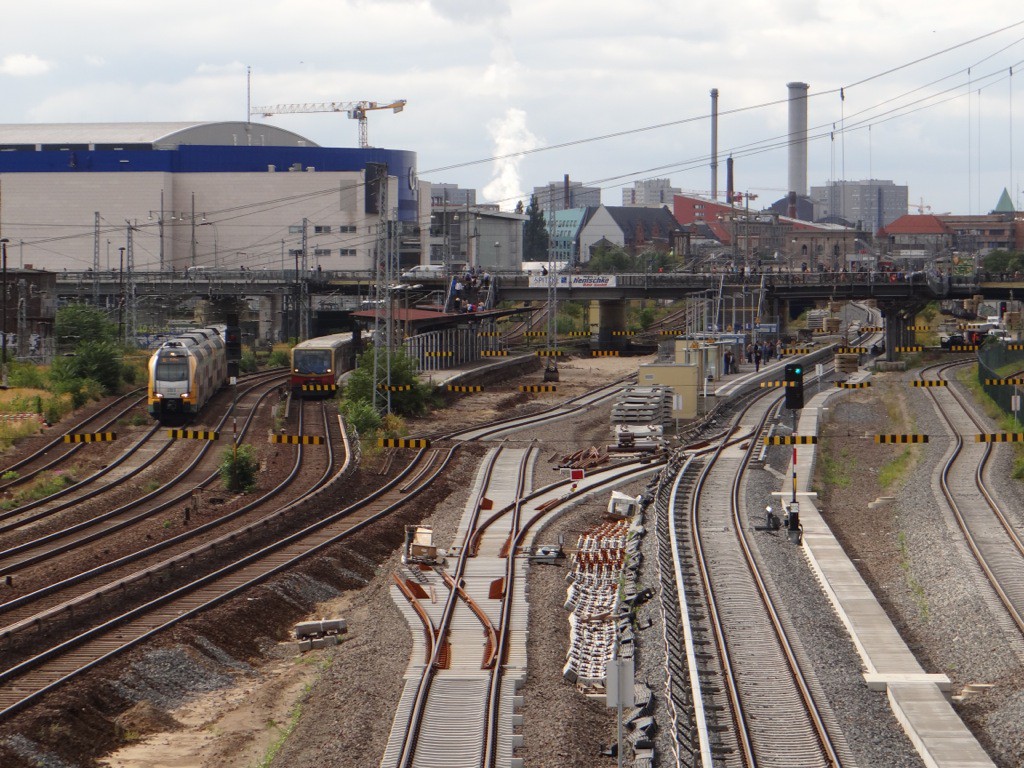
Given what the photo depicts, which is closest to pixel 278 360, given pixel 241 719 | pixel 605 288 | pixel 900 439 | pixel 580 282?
pixel 580 282

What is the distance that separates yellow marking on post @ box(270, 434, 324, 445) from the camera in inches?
1390

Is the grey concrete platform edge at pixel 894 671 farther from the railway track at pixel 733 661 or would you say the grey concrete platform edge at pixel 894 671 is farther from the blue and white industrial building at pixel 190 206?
the blue and white industrial building at pixel 190 206

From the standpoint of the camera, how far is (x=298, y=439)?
35.3 m

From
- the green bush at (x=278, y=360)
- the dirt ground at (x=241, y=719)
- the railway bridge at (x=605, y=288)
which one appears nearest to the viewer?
the dirt ground at (x=241, y=719)

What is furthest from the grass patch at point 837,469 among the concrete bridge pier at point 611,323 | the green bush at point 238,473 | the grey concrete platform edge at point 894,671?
the concrete bridge pier at point 611,323

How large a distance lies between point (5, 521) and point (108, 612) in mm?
8304

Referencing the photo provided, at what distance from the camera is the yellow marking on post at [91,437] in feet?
114

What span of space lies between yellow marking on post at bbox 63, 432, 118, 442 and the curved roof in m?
75.0

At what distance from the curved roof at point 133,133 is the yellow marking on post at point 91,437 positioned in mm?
75000

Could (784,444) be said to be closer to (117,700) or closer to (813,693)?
(813,693)

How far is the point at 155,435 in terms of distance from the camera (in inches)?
1500

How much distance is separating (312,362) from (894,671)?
32635 mm

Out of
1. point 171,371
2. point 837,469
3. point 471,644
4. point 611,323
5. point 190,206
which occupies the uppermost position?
point 190,206

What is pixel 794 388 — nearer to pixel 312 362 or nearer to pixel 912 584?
pixel 912 584
